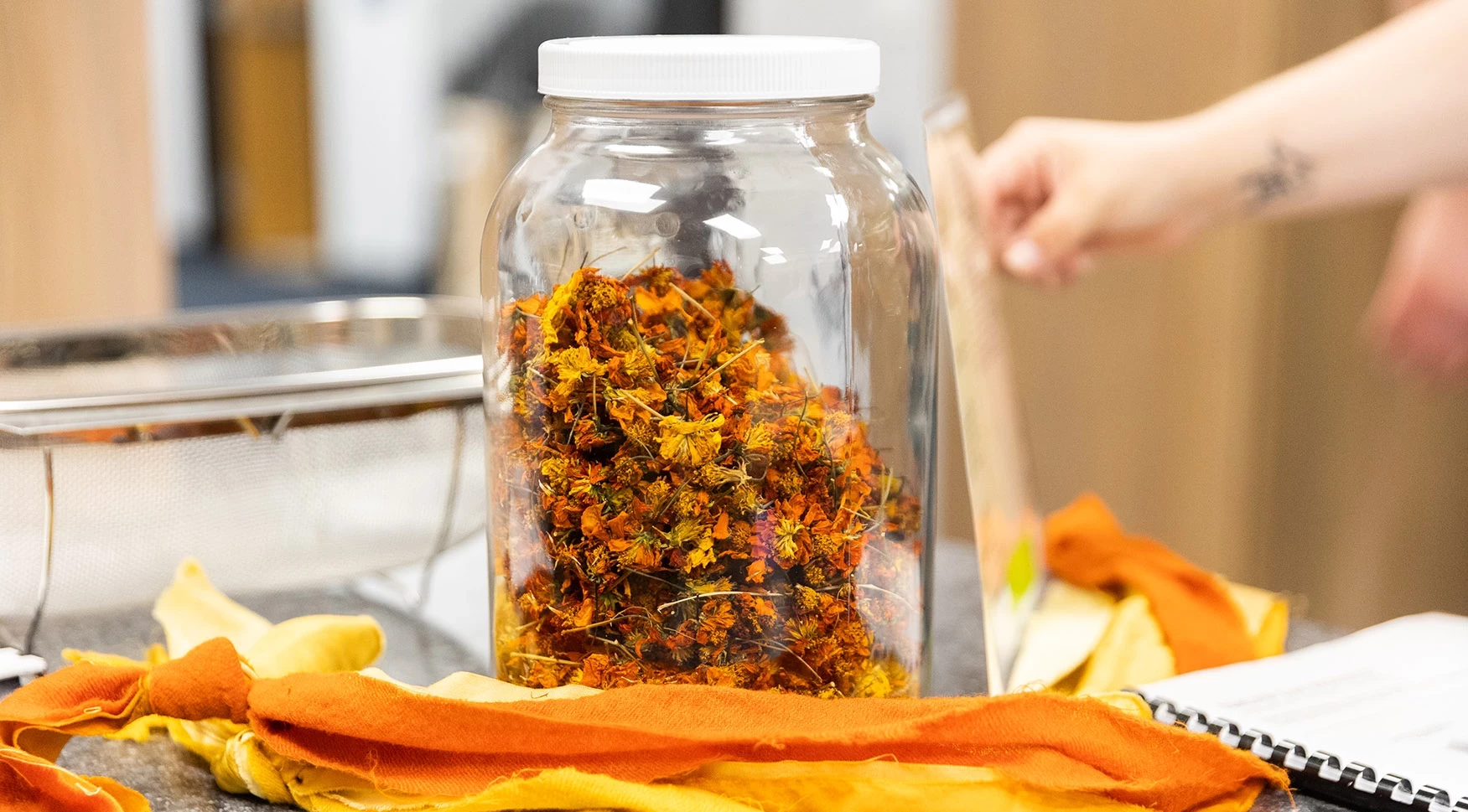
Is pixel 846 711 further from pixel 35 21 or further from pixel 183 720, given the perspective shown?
pixel 35 21

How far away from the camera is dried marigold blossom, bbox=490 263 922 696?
1.54 feet

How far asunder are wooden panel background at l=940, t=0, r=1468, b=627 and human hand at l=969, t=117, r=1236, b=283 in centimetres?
69

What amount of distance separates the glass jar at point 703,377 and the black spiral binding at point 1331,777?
0.12 meters

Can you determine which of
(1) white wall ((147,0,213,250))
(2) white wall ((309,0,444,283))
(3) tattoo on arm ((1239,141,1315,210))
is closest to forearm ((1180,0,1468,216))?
(3) tattoo on arm ((1239,141,1315,210))

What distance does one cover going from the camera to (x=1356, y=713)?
1.65ft

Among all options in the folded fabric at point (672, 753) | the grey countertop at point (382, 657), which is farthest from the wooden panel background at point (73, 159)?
the folded fabric at point (672, 753)

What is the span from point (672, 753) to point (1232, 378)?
47.1 inches

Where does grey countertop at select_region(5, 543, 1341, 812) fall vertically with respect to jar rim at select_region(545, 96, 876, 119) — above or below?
below

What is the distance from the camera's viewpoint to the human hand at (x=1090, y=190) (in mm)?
767

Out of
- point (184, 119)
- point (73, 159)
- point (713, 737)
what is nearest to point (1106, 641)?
point (713, 737)

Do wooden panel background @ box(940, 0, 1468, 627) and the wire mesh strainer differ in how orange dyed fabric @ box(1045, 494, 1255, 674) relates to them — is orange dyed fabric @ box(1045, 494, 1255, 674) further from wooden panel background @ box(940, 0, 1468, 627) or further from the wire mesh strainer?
wooden panel background @ box(940, 0, 1468, 627)

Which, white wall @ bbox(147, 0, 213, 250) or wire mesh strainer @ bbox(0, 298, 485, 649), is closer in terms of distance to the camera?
wire mesh strainer @ bbox(0, 298, 485, 649)

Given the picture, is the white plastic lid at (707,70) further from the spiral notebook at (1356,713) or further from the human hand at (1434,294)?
the human hand at (1434,294)

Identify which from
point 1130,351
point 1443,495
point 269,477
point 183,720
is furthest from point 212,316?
point 1443,495
